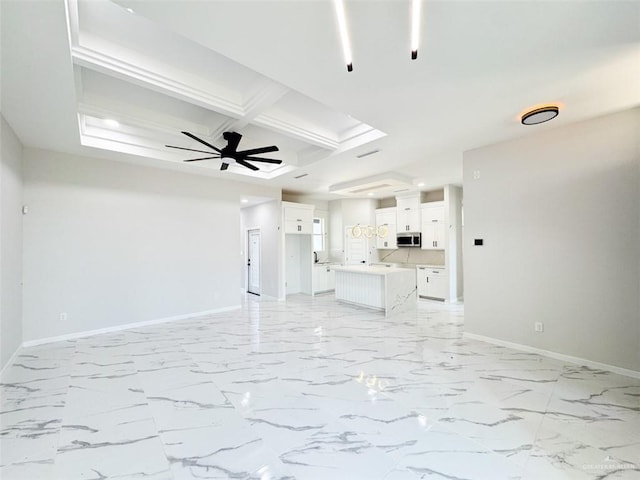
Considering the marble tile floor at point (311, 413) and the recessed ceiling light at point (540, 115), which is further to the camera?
the recessed ceiling light at point (540, 115)

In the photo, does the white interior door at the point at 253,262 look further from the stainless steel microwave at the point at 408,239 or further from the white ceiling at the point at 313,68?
the white ceiling at the point at 313,68

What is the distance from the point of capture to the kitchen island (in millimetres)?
5531

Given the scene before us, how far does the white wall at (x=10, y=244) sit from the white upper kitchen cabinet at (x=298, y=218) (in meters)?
4.69

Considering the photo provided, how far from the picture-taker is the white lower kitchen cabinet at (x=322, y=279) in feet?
26.2

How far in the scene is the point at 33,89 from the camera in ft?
8.29

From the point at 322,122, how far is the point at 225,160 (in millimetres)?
1502

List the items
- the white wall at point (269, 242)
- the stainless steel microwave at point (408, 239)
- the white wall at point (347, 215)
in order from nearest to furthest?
1. the white wall at point (269, 242)
2. the stainless steel microwave at point (408, 239)
3. the white wall at point (347, 215)

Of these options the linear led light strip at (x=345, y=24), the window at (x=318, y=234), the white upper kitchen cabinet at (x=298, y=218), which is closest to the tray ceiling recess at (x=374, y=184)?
the white upper kitchen cabinet at (x=298, y=218)

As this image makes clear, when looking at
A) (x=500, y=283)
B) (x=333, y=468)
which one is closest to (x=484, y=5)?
(x=333, y=468)

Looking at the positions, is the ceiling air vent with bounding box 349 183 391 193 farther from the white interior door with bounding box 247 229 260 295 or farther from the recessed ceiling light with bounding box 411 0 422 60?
the recessed ceiling light with bounding box 411 0 422 60

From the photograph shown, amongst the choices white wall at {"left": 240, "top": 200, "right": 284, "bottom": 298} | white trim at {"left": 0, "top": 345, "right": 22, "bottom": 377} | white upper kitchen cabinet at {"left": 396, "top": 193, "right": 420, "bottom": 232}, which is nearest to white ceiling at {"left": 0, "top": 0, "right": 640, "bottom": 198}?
white trim at {"left": 0, "top": 345, "right": 22, "bottom": 377}

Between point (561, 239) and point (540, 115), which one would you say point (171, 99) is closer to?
point (540, 115)

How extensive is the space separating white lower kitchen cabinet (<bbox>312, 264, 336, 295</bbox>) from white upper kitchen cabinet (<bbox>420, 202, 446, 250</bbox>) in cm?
276

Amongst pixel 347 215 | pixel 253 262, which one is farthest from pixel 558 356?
pixel 253 262
